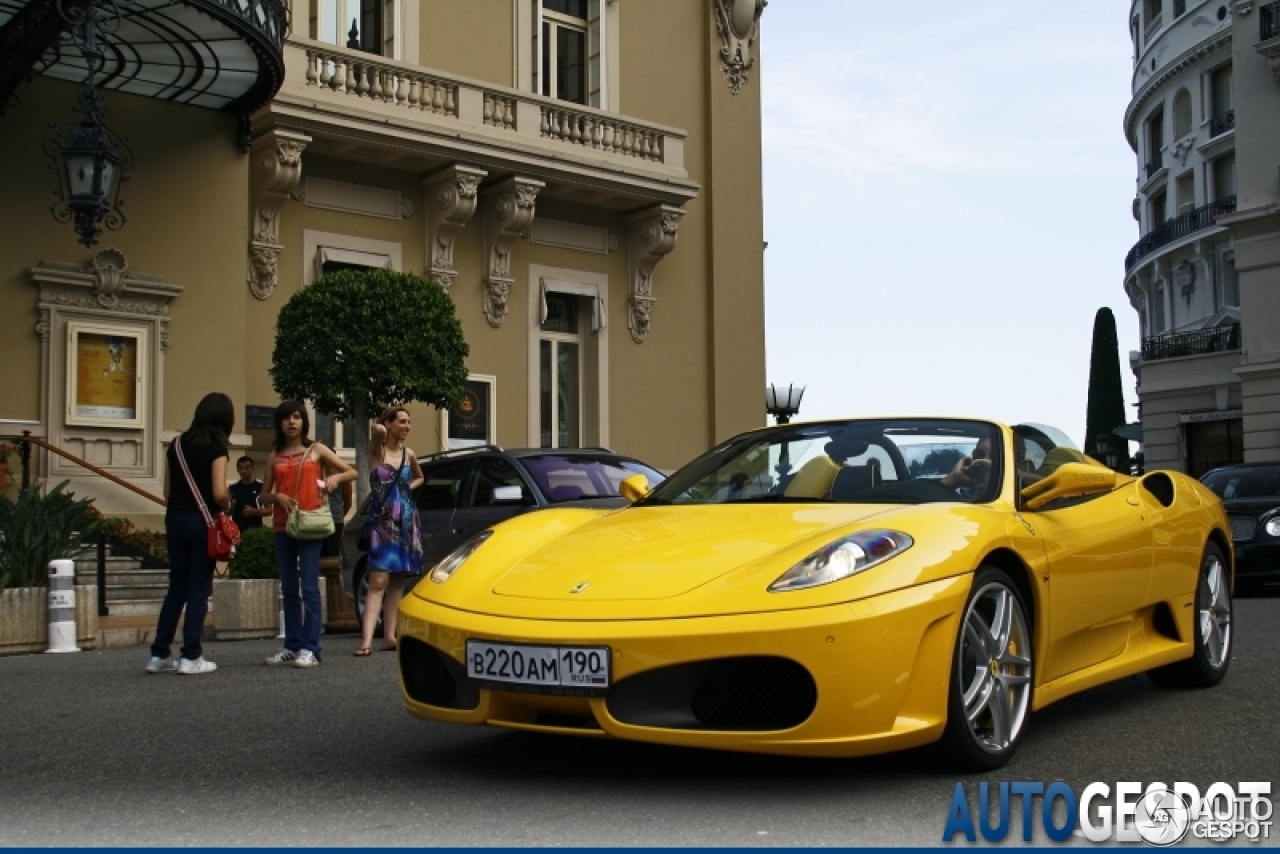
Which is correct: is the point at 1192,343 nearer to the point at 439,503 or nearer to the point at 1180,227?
the point at 1180,227

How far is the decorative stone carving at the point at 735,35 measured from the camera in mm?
24469

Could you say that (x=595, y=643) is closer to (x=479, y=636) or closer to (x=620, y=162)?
(x=479, y=636)

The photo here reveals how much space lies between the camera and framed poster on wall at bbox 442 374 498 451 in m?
20.6

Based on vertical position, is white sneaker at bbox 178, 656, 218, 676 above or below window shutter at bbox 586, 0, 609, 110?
below

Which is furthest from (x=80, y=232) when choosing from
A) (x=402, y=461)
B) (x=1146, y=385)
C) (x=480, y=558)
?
(x=1146, y=385)

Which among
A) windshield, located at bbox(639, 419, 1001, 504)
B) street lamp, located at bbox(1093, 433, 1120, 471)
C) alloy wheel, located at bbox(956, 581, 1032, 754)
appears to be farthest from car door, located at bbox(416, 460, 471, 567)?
street lamp, located at bbox(1093, 433, 1120, 471)

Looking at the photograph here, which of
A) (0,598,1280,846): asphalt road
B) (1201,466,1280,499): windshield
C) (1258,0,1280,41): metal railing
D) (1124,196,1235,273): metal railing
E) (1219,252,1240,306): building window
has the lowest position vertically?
(0,598,1280,846): asphalt road

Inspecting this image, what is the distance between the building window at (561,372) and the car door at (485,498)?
32.8ft

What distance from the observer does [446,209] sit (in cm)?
2003

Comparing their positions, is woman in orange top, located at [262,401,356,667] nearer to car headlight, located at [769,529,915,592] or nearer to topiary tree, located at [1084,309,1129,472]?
car headlight, located at [769,529,915,592]

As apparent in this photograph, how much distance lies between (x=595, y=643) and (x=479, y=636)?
0.44m

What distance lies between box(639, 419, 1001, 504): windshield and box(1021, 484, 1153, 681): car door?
1.05ft

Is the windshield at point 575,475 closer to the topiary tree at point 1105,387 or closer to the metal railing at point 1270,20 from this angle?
the metal railing at point 1270,20

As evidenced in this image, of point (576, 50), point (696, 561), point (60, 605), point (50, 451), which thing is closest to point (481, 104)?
point (576, 50)
